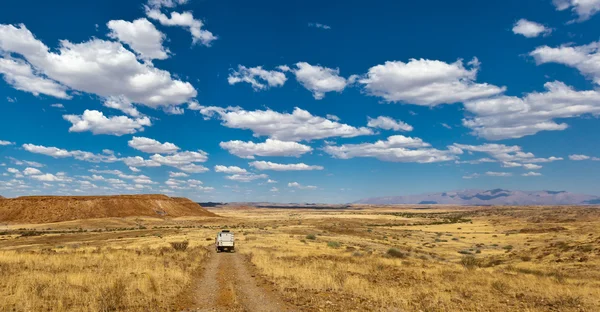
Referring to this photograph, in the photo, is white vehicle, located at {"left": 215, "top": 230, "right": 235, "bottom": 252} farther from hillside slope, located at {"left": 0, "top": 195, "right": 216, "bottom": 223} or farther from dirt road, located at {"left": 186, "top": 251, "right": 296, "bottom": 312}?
hillside slope, located at {"left": 0, "top": 195, "right": 216, "bottom": 223}

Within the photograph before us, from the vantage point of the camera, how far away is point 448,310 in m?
13.8

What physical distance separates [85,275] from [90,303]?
5981 millimetres

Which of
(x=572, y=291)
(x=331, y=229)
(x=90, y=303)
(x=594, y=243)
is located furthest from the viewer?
(x=331, y=229)

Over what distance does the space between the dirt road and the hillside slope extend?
351 feet

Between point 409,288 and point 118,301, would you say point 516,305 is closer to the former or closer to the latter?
point 409,288

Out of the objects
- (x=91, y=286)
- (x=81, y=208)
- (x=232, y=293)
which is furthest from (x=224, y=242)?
(x=81, y=208)

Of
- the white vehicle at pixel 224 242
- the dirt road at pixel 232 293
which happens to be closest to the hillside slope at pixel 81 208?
the white vehicle at pixel 224 242

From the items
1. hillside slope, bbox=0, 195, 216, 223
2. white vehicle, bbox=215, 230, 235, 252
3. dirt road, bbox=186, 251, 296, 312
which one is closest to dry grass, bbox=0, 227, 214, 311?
dirt road, bbox=186, 251, 296, 312

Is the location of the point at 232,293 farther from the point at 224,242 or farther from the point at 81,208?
the point at 81,208

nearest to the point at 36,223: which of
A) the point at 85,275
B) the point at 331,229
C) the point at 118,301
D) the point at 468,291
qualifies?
the point at 331,229

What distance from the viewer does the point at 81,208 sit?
383 feet

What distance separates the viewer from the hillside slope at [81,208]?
349 feet

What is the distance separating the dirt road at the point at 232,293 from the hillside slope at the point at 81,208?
351ft

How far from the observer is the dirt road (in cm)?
→ 1389
